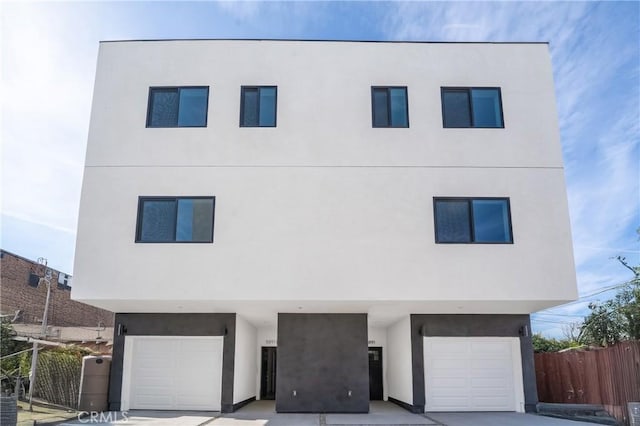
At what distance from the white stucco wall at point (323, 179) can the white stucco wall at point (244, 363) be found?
137 centimetres

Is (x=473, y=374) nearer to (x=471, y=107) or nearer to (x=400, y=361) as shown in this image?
(x=400, y=361)

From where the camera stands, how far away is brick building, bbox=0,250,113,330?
19.1 m

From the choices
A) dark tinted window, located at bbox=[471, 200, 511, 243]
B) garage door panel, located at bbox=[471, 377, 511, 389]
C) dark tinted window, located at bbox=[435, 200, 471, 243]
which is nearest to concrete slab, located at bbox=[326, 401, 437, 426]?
garage door panel, located at bbox=[471, 377, 511, 389]

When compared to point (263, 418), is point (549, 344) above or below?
above

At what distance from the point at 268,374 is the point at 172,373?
14.3ft

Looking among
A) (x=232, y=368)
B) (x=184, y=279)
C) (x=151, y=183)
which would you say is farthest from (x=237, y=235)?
(x=232, y=368)

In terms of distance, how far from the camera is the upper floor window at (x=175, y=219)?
1064 centimetres

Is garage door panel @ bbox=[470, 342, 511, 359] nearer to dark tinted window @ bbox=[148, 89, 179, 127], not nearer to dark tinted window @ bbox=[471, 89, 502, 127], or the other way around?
dark tinted window @ bbox=[471, 89, 502, 127]

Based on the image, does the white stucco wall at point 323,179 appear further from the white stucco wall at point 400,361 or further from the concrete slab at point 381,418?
the concrete slab at point 381,418

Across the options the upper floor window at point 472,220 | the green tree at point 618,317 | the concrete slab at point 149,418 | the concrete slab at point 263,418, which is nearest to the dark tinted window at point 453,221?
the upper floor window at point 472,220

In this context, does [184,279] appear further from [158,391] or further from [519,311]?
[519,311]

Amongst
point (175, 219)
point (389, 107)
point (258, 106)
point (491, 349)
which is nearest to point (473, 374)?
point (491, 349)

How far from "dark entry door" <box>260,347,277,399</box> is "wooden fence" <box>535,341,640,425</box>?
817 cm

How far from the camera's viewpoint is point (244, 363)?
13.4 metres
